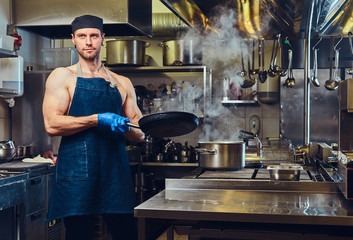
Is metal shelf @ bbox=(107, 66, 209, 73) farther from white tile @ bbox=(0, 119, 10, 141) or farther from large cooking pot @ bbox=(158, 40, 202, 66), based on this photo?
white tile @ bbox=(0, 119, 10, 141)

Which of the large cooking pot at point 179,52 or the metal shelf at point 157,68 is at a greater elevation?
the large cooking pot at point 179,52

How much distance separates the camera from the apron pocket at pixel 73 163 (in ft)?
7.42

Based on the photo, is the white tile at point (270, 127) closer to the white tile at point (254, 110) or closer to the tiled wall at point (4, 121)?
the white tile at point (254, 110)

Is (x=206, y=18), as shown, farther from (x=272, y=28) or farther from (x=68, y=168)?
(x=68, y=168)

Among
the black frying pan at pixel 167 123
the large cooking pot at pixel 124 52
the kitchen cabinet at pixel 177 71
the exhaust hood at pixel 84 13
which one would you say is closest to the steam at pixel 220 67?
the kitchen cabinet at pixel 177 71

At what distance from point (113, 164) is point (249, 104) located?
3.36m

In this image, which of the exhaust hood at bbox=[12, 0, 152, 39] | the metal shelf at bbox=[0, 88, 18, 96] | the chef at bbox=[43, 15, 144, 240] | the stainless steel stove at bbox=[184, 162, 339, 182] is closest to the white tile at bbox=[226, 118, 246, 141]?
the exhaust hood at bbox=[12, 0, 152, 39]

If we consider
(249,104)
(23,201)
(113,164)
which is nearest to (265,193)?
(113,164)

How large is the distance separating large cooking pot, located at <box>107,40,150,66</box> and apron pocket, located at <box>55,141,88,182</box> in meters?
2.70

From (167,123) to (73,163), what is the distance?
512mm

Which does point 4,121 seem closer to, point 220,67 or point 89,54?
point 89,54

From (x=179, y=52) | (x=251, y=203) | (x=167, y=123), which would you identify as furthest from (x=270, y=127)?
(x=251, y=203)

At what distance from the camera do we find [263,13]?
2.70 metres

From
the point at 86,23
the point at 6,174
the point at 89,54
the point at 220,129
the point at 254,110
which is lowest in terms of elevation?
the point at 6,174
